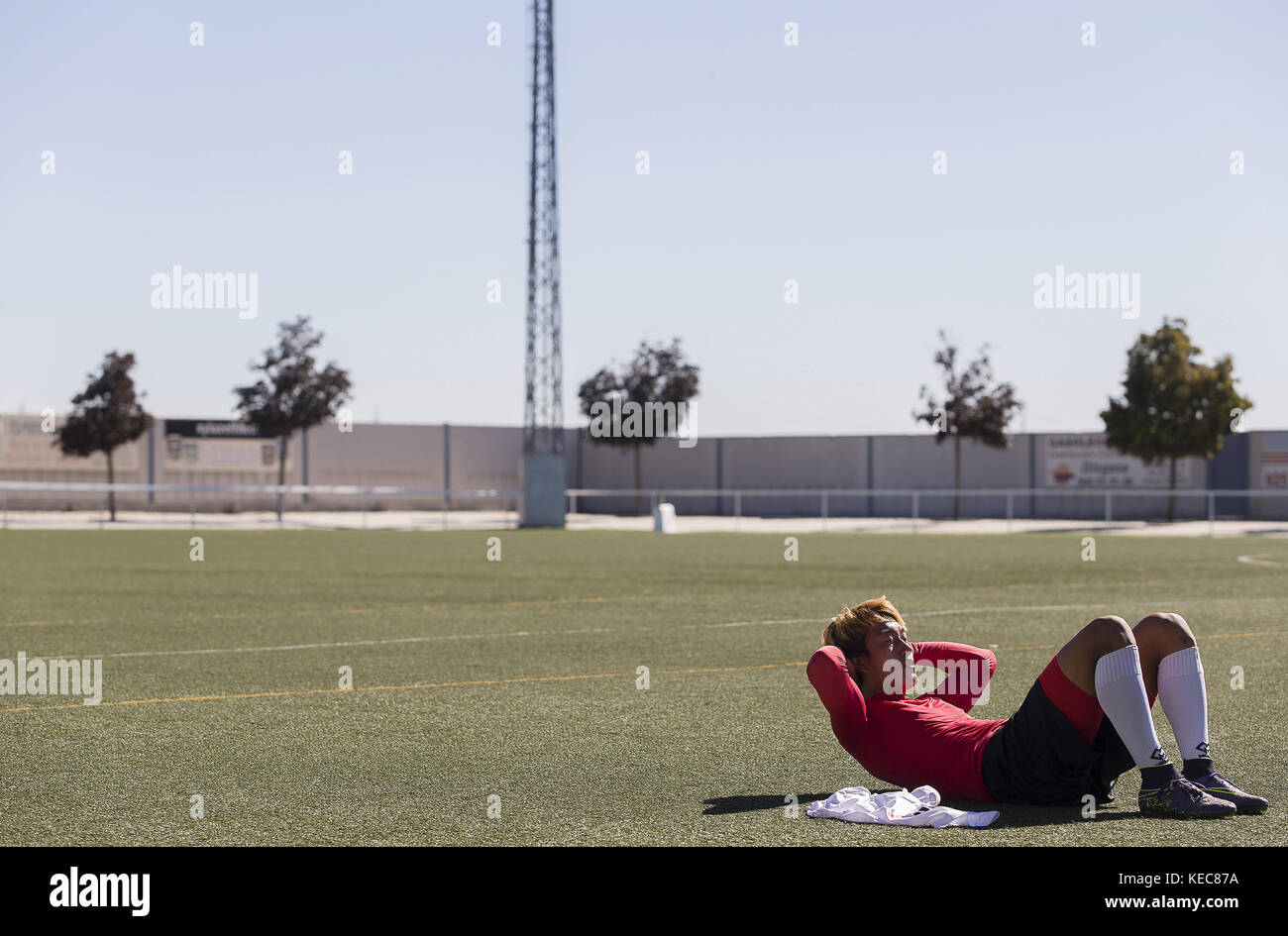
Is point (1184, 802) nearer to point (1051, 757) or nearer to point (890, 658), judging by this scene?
point (1051, 757)

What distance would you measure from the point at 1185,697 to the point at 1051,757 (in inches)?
22.3

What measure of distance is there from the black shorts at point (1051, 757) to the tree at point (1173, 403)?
44.2 meters

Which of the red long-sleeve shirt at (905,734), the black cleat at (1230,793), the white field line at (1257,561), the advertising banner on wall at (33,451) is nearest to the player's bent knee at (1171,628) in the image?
the black cleat at (1230,793)

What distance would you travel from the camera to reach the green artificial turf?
5.36m

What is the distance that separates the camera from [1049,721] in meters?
5.22

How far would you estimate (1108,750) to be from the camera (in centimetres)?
527

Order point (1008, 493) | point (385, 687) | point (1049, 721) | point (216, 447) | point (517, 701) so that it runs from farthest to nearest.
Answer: point (216, 447)
point (1008, 493)
point (385, 687)
point (517, 701)
point (1049, 721)

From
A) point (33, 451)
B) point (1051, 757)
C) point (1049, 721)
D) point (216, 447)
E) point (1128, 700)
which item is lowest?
point (1051, 757)

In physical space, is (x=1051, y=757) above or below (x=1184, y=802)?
above

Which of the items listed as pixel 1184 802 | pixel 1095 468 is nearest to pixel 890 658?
pixel 1184 802

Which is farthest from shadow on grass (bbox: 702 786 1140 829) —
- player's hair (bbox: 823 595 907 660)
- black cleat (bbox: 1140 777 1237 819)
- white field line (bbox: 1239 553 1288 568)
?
white field line (bbox: 1239 553 1288 568)

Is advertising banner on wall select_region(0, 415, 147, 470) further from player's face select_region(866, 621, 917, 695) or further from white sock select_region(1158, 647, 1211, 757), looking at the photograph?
white sock select_region(1158, 647, 1211, 757)
